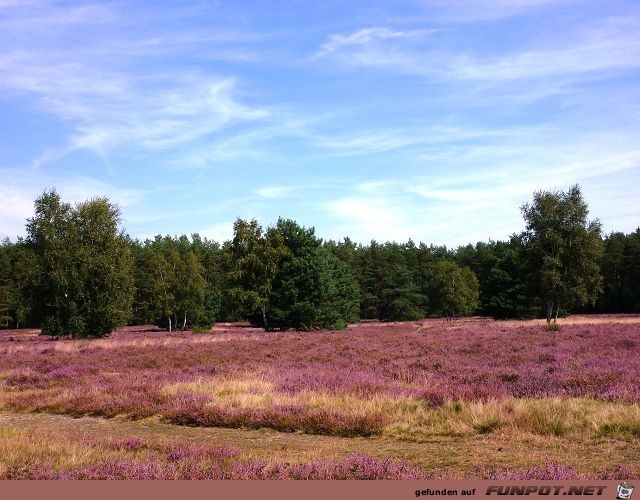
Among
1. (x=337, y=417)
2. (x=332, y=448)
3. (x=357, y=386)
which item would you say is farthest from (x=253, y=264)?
(x=332, y=448)

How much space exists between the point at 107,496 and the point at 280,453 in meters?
3.15

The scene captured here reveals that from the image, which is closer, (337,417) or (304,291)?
(337,417)

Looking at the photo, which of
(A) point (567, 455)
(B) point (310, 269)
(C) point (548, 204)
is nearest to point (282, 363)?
(A) point (567, 455)

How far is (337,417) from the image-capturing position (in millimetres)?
10609

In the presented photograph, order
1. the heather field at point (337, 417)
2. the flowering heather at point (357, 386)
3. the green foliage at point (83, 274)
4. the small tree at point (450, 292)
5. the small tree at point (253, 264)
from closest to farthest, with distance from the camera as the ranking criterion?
the heather field at point (337, 417), the flowering heather at point (357, 386), the green foliage at point (83, 274), the small tree at point (253, 264), the small tree at point (450, 292)

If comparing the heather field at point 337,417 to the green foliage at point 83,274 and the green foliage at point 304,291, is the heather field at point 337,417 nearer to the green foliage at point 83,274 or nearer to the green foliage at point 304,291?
the green foliage at point 83,274

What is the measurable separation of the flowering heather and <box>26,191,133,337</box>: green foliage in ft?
53.0

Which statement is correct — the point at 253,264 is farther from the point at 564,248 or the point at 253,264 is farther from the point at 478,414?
the point at 478,414

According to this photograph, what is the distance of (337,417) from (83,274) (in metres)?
36.1

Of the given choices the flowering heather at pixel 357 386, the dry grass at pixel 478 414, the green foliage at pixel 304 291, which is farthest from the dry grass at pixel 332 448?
the green foliage at pixel 304 291

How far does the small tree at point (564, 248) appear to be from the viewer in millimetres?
47875

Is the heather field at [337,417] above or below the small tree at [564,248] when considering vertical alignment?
below

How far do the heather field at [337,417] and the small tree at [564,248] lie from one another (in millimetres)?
27646

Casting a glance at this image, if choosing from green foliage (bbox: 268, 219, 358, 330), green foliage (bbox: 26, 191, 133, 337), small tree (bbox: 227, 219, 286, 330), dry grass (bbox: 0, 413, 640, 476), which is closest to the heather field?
dry grass (bbox: 0, 413, 640, 476)
